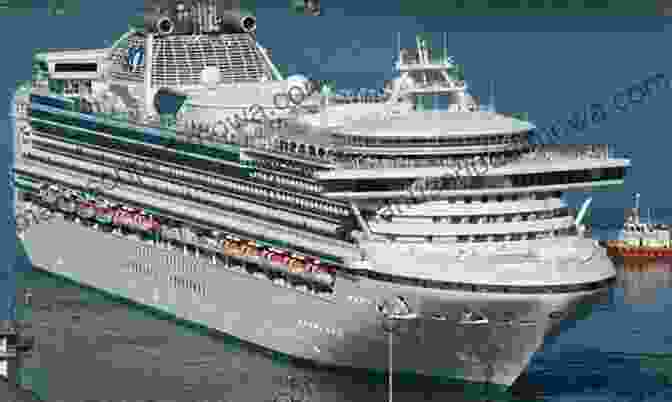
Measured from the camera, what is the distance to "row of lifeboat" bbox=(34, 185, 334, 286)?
64144 mm

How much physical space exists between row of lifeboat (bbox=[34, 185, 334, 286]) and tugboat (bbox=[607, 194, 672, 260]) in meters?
22.1

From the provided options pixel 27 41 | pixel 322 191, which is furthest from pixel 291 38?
pixel 322 191

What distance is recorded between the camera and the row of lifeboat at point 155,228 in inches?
2525

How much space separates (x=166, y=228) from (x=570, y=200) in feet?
88.0

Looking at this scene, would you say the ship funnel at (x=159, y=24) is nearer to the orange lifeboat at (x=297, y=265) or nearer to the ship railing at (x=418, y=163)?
the orange lifeboat at (x=297, y=265)

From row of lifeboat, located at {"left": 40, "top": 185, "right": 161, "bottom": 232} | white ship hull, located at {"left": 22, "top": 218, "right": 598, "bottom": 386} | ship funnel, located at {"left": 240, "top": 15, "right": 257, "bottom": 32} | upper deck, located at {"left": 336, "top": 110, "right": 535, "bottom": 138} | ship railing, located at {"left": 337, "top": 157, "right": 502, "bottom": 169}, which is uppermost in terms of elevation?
ship funnel, located at {"left": 240, "top": 15, "right": 257, "bottom": 32}

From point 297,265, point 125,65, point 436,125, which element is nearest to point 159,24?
point 125,65

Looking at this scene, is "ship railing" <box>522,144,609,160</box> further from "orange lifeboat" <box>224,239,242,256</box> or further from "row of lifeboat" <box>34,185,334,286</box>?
"orange lifeboat" <box>224,239,242,256</box>

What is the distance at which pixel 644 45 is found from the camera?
183250mm

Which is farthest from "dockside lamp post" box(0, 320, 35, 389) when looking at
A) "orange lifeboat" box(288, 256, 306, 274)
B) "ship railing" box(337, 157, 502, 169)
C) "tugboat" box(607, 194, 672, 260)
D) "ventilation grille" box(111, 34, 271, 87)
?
"tugboat" box(607, 194, 672, 260)

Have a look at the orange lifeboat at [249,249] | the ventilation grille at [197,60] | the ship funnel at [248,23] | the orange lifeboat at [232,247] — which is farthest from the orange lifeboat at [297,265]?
the ship funnel at [248,23]

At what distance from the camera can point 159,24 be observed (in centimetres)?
8012

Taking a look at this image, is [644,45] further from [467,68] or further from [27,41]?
[27,41]

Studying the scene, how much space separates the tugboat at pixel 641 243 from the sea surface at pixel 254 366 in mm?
11157
